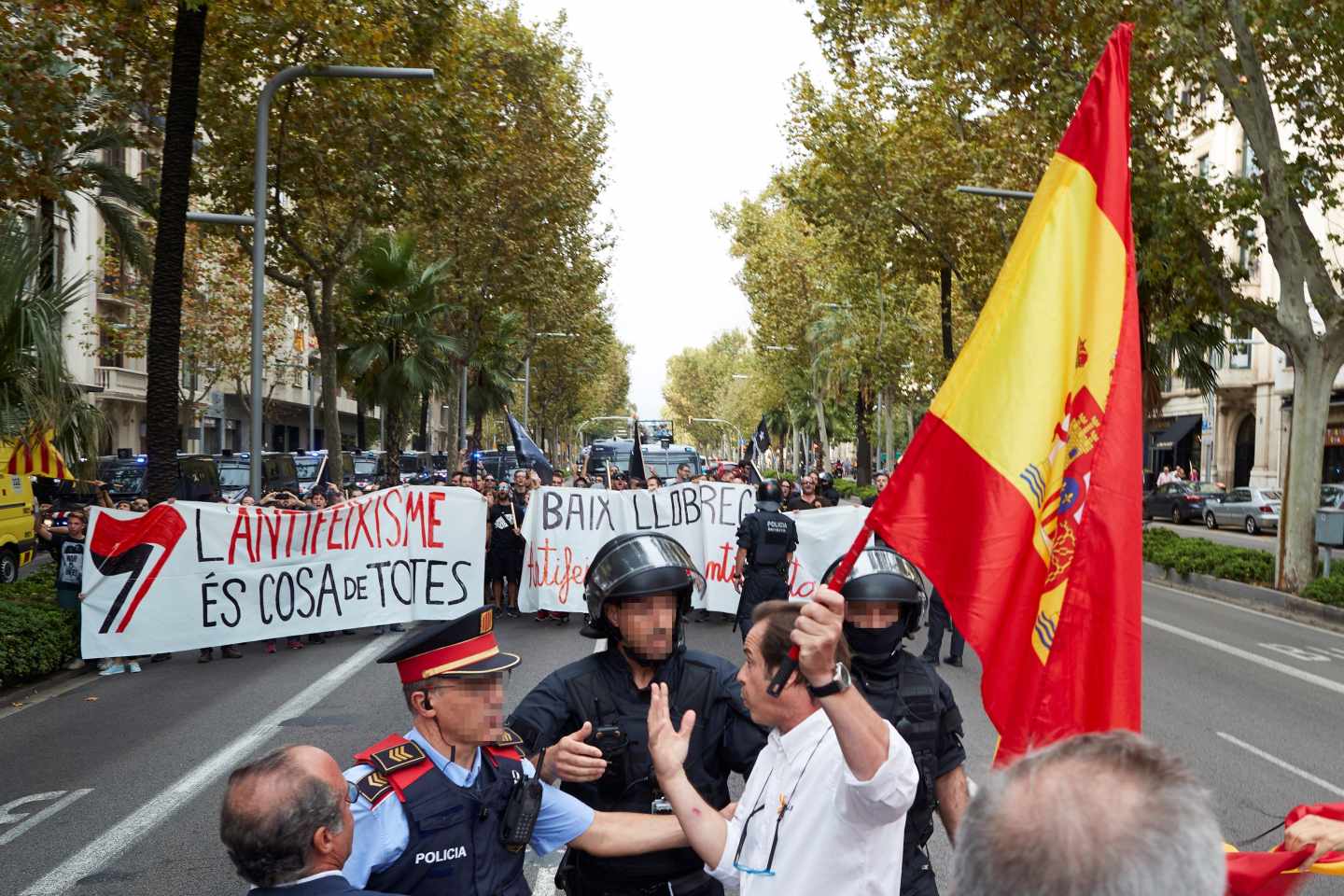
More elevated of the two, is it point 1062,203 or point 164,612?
point 1062,203

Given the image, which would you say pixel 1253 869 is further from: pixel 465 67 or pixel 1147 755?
pixel 465 67

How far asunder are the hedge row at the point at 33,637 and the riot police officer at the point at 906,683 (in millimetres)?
9084

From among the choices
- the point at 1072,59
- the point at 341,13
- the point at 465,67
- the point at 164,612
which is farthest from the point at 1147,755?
the point at 465,67

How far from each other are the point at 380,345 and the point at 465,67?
14.8 m

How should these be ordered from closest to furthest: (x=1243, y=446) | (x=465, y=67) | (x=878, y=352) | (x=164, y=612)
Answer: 1. (x=164, y=612)
2. (x=465, y=67)
3. (x=878, y=352)
4. (x=1243, y=446)

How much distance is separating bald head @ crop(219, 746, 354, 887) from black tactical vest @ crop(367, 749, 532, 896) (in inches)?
12.5

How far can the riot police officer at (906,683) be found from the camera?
3689 millimetres

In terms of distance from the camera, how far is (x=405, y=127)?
67.1 ft

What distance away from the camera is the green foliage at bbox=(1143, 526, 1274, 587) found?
2003 cm

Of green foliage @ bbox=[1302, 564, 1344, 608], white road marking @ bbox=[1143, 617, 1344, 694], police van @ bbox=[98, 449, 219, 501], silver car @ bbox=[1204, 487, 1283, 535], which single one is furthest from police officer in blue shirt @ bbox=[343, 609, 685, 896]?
silver car @ bbox=[1204, 487, 1283, 535]

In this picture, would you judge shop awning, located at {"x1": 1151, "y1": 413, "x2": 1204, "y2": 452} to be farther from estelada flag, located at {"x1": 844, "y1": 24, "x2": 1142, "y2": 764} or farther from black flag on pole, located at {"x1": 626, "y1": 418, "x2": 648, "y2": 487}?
estelada flag, located at {"x1": 844, "y1": 24, "x2": 1142, "y2": 764}

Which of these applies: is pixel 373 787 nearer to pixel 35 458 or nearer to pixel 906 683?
pixel 906 683

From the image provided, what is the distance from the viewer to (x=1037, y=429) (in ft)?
10.9

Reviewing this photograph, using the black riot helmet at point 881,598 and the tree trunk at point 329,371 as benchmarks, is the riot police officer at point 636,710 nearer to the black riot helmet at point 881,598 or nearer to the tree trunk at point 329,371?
the black riot helmet at point 881,598
